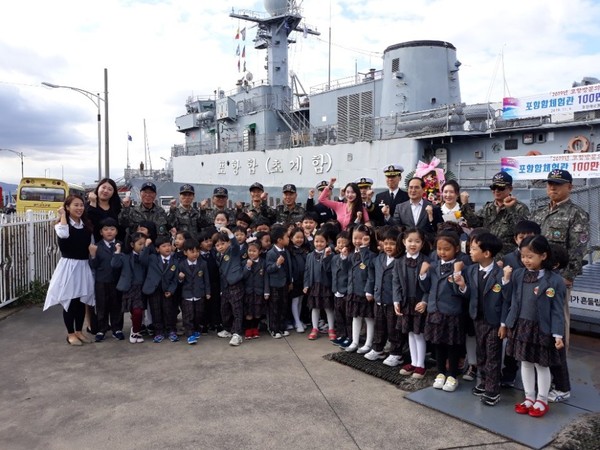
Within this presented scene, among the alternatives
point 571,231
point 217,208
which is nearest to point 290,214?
point 217,208

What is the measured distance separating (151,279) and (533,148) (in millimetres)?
11410

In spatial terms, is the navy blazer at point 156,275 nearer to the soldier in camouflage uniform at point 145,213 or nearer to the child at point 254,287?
the soldier in camouflage uniform at point 145,213

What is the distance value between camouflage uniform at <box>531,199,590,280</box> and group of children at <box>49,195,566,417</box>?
54 cm

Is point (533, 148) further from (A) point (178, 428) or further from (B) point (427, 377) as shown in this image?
(A) point (178, 428)

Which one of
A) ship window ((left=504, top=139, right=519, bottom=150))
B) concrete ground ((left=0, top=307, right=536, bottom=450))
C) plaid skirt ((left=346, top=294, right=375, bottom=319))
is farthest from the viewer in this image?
ship window ((left=504, top=139, right=519, bottom=150))

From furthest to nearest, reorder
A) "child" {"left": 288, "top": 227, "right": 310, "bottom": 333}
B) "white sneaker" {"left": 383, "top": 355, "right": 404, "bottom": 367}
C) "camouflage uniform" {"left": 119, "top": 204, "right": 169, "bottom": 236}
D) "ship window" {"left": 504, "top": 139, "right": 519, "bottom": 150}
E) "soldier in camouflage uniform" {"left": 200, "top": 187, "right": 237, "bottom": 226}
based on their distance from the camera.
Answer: "ship window" {"left": 504, "top": 139, "right": 519, "bottom": 150}
"soldier in camouflage uniform" {"left": 200, "top": 187, "right": 237, "bottom": 226}
"camouflage uniform" {"left": 119, "top": 204, "right": 169, "bottom": 236}
"child" {"left": 288, "top": 227, "right": 310, "bottom": 333}
"white sneaker" {"left": 383, "top": 355, "right": 404, "bottom": 367}

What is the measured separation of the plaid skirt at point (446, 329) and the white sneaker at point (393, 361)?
0.64m

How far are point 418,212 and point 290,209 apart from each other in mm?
2197

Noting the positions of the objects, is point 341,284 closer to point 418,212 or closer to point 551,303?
point 418,212

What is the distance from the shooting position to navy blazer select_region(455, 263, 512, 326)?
348 cm

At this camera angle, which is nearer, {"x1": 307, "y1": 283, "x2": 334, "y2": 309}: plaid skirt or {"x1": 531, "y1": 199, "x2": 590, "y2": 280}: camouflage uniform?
{"x1": 531, "y1": 199, "x2": 590, "y2": 280}: camouflage uniform

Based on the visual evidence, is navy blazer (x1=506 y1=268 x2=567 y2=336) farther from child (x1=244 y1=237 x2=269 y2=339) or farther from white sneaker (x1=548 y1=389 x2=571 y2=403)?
child (x1=244 y1=237 x2=269 y2=339)

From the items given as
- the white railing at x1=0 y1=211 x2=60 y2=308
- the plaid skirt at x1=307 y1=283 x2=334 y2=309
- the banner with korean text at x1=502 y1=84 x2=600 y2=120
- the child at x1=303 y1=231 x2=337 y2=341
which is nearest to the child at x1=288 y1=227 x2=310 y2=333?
the child at x1=303 y1=231 x2=337 y2=341

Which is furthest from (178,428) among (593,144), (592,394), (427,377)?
(593,144)
